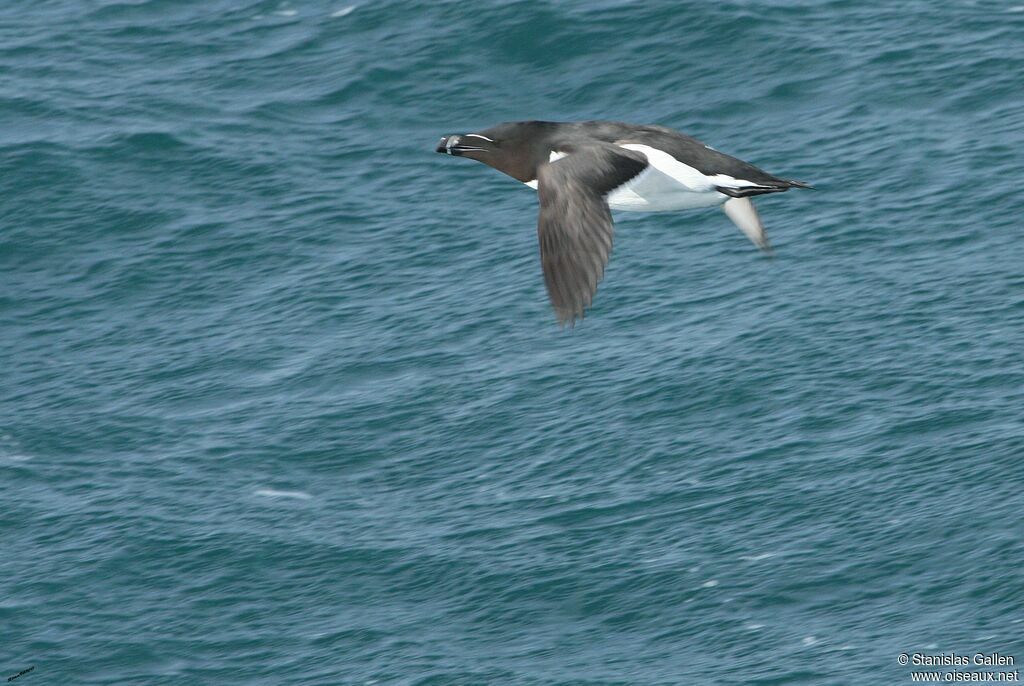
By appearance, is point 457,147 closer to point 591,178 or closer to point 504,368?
point 591,178

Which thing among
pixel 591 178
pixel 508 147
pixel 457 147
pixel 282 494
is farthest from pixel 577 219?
pixel 282 494

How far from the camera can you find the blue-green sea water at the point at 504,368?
32.6m

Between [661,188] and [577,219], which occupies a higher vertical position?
[577,219]

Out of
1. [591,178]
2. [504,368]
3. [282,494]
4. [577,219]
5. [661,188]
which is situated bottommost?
[282,494]

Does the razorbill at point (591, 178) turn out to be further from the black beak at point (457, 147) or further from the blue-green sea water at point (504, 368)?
the blue-green sea water at point (504, 368)

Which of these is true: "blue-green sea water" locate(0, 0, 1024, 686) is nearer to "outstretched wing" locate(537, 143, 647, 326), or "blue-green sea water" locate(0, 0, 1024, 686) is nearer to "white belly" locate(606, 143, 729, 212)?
"white belly" locate(606, 143, 729, 212)

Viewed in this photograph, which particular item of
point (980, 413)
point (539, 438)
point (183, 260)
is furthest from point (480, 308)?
point (980, 413)

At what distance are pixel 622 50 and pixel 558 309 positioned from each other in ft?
84.5

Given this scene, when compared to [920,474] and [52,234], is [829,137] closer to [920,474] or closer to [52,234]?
[920,474]

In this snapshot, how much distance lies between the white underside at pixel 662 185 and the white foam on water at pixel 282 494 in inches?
708

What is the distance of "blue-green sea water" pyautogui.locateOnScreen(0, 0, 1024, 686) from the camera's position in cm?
3256

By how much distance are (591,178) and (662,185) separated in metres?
0.95

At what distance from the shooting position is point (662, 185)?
1872 cm

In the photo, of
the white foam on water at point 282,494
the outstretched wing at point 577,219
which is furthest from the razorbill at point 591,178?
the white foam on water at point 282,494
